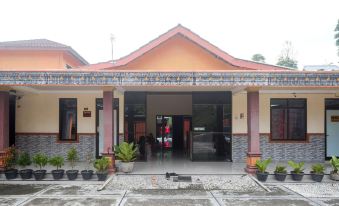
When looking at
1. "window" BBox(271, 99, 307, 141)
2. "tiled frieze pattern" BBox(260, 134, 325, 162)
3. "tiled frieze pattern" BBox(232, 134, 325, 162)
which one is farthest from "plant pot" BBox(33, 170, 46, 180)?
"window" BBox(271, 99, 307, 141)

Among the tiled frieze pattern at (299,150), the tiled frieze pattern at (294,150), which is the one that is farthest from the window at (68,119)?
the tiled frieze pattern at (299,150)

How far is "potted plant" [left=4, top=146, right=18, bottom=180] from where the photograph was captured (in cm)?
1092

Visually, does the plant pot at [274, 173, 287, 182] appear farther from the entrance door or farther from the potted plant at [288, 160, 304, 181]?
the entrance door

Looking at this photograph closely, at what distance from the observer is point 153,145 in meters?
16.5

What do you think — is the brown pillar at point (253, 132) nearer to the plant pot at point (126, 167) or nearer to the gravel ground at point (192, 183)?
the gravel ground at point (192, 183)

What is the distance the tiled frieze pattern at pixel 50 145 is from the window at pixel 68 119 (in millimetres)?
314

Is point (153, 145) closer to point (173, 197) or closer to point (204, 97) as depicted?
point (204, 97)

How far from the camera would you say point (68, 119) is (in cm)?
1423

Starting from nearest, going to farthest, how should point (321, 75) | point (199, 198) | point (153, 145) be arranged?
point (199, 198), point (321, 75), point (153, 145)

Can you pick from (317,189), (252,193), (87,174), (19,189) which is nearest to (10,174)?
(19,189)

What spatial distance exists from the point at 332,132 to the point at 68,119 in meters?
11.2

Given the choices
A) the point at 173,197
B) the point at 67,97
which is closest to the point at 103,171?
the point at 173,197

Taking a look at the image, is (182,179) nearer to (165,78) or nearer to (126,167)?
(126,167)

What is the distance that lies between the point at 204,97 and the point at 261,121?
257 cm
